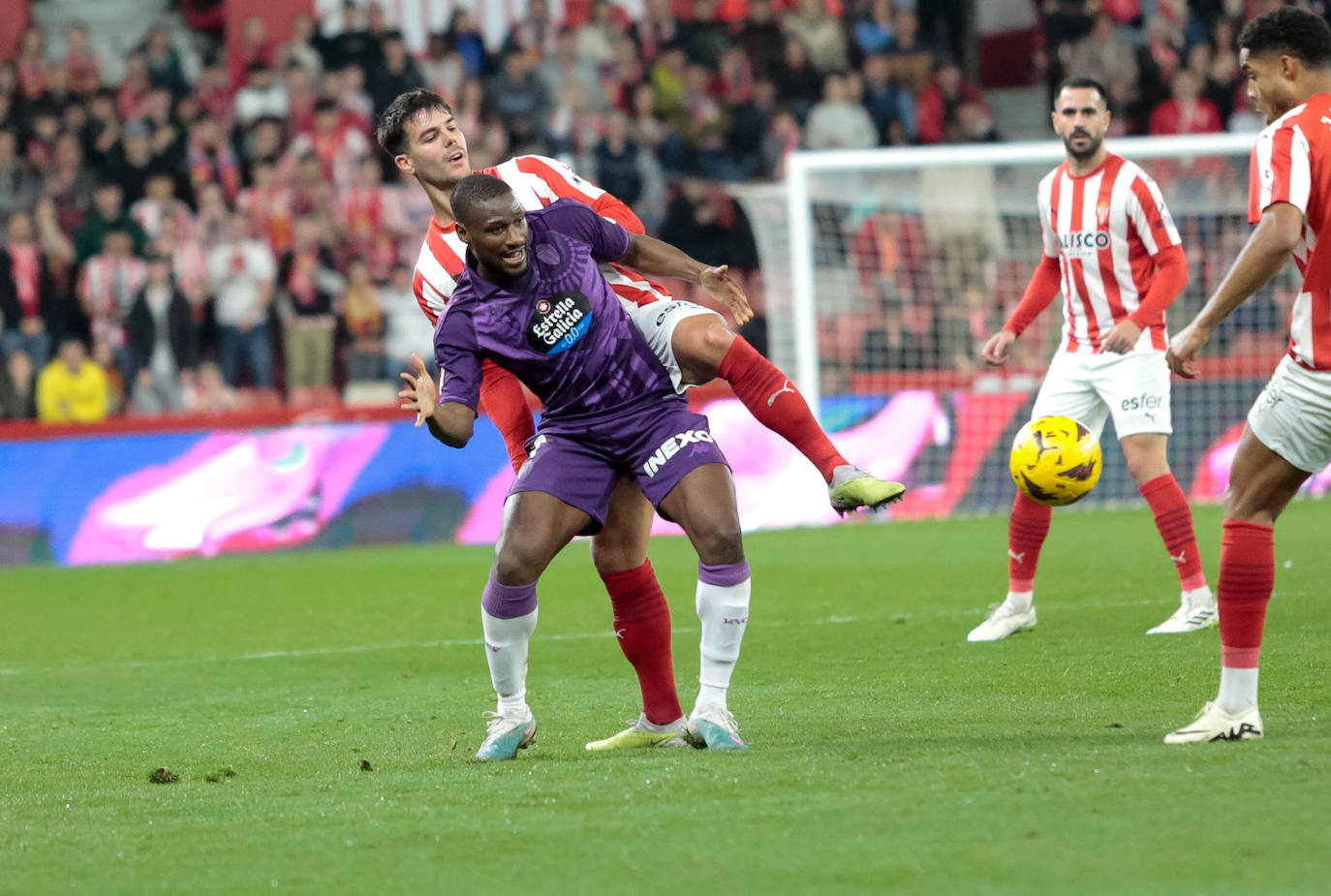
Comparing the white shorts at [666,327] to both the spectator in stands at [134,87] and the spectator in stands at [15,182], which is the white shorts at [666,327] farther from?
the spectator in stands at [134,87]

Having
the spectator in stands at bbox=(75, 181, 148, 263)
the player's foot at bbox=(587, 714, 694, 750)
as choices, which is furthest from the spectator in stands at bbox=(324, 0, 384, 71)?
the player's foot at bbox=(587, 714, 694, 750)

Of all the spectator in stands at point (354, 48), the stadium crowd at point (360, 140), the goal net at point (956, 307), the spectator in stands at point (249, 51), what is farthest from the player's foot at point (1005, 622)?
the spectator in stands at point (249, 51)

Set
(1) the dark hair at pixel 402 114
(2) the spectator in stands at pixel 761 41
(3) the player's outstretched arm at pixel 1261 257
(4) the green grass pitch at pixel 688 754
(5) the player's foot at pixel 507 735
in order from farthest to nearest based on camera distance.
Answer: (2) the spectator in stands at pixel 761 41 → (1) the dark hair at pixel 402 114 → (5) the player's foot at pixel 507 735 → (3) the player's outstretched arm at pixel 1261 257 → (4) the green grass pitch at pixel 688 754

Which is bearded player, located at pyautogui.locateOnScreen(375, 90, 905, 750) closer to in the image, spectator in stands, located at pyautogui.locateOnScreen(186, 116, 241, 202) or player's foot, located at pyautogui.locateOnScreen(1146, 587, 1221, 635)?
player's foot, located at pyautogui.locateOnScreen(1146, 587, 1221, 635)

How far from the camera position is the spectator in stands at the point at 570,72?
706 inches

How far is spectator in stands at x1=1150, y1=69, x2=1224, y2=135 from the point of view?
675 inches

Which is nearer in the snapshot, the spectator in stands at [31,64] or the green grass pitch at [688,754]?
the green grass pitch at [688,754]

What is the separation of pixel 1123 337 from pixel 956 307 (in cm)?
688

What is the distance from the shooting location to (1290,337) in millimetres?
4902

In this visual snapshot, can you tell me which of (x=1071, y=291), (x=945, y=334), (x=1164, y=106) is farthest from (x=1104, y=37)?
(x=1071, y=291)

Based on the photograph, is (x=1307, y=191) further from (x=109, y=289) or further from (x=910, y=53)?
(x=910, y=53)

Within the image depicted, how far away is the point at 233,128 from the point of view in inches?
691

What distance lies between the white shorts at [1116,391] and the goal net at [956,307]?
5185mm

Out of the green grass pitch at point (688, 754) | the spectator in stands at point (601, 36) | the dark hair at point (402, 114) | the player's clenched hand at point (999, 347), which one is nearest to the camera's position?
the green grass pitch at point (688, 754)
